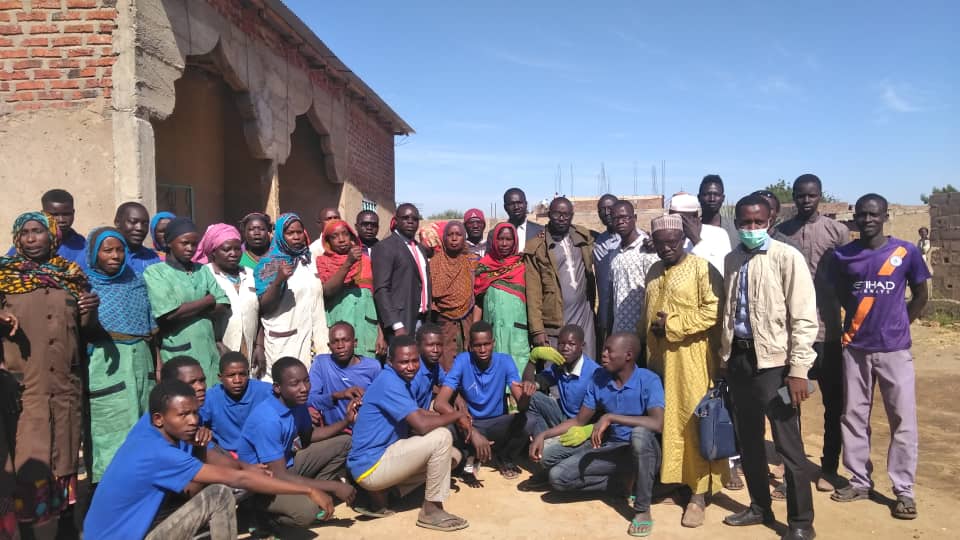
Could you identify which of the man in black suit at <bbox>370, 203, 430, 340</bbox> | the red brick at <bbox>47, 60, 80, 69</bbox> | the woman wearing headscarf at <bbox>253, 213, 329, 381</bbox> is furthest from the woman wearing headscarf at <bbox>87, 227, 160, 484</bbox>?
the red brick at <bbox>47, 60, 80, 69</bbox>

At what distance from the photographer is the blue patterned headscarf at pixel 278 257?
430cm

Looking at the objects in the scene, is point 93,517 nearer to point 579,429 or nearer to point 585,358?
point 579,429

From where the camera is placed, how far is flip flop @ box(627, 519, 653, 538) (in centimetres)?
363

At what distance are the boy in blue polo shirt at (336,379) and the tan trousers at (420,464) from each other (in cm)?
57

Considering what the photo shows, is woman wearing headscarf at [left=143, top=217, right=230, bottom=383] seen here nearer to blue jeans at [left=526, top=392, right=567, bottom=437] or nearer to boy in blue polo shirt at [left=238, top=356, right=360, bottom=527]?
boy in blue polo shirt at [left=238, top=356, right=360, bottom=527]

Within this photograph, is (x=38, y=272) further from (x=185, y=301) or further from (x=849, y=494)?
(x=849, y=494)

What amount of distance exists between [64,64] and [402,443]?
4.25 m

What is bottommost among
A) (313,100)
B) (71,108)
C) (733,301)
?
(733,301)

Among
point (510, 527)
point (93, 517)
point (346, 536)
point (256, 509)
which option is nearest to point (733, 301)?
point (510, 527)

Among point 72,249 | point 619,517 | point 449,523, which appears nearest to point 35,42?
point 72,249

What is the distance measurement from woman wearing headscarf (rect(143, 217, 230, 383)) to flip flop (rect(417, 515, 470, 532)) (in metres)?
1.57

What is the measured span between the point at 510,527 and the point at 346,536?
0.96 m

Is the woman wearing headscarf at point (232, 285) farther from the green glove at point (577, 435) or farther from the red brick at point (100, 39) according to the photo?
the red brick at point (100, 39)

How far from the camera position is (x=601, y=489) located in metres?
4.13
